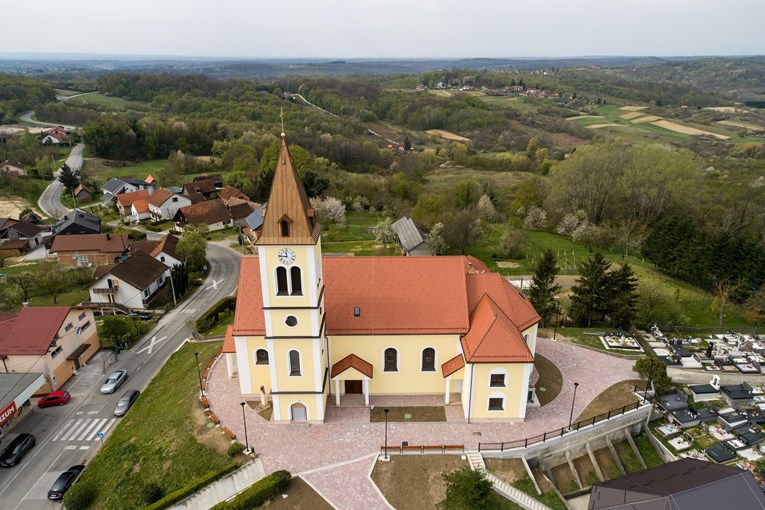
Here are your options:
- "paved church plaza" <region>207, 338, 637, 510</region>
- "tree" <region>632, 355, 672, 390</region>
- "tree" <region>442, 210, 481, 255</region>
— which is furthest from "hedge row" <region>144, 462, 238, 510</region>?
"tree" <region>442, 210, 481, 255</region>

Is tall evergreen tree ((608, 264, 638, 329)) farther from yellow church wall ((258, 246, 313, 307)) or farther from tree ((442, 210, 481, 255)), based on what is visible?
yellow church wall ((258, 246, 313, 307))

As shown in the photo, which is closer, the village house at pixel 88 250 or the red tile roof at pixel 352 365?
the red tile roof at pixel 352 365

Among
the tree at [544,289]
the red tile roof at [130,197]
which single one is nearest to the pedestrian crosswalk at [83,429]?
the tree at [544,289]

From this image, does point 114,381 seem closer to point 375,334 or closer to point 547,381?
point 375,334

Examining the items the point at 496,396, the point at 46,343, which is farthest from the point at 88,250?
the point at 496,396

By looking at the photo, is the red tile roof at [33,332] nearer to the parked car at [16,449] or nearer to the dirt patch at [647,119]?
the parked car at [16,449]

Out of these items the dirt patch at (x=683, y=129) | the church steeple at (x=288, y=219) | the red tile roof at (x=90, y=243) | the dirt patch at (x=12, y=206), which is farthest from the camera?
the dirt patch at (x=683, y=129)
